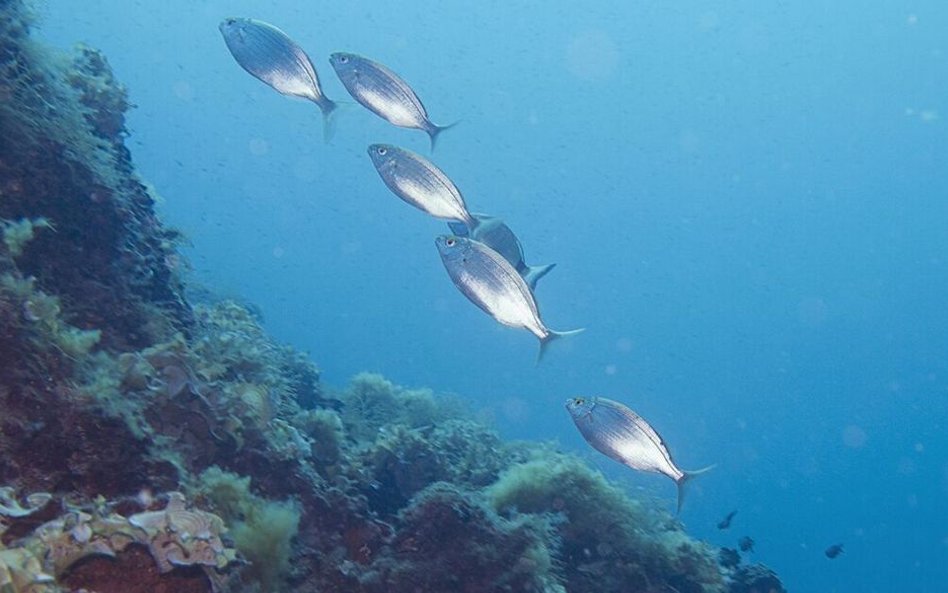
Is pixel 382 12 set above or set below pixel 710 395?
above

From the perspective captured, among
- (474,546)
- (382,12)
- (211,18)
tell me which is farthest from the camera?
(211,18)

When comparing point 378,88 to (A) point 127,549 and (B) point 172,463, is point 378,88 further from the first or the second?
(A) point 127,549

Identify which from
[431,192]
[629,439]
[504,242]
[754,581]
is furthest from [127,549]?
[754,581]

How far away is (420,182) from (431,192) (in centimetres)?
11

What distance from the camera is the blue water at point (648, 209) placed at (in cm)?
10938

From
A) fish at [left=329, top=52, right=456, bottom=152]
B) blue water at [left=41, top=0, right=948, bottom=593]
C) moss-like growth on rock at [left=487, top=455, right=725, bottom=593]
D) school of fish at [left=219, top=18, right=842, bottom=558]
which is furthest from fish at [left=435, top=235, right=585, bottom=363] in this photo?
blue water at [left=41, top=0, right=948, bottom=593]

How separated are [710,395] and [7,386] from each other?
421 feet

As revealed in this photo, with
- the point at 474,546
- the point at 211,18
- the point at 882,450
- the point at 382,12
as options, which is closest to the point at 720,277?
the point at 882,450

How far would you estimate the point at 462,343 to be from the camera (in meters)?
138

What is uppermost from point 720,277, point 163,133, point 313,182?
point 720,277

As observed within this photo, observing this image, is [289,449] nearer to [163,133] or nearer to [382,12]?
[382,12]

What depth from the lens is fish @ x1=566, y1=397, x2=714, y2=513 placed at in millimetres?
4637

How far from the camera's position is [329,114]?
16.5ft

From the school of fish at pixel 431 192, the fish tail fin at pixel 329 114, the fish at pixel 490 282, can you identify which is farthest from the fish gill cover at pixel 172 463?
the fish tail fin at pixel 329 114
